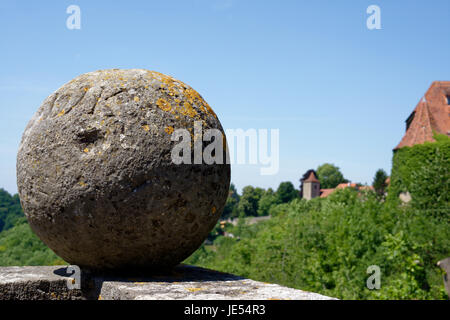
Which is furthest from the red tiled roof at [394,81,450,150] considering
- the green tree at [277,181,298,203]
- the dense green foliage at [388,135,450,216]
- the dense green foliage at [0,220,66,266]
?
the green tree at [277,181,298,203]

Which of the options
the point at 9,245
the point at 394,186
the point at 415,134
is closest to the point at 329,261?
the point at 394,186

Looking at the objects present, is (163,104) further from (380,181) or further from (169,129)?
(380,181)

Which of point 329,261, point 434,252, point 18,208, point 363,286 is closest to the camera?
point 363,286

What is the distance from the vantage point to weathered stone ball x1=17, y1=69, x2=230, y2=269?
3949 millimetres

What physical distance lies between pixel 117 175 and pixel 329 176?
79313mm

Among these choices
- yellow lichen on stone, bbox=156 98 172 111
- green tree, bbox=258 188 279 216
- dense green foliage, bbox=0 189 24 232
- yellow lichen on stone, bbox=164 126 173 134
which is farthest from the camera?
green tree, bbox=258 188 279 216

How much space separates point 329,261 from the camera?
17078mm

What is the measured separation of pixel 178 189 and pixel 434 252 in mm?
17933

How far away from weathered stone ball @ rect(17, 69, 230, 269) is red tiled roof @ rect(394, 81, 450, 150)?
94.7ft

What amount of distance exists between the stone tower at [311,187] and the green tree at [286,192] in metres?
3.99

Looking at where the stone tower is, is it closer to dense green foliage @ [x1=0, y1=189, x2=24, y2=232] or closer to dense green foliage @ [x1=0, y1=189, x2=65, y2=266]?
Answer: dense green foliage @ [x1=0, y1=189, x2=24, y2=232]

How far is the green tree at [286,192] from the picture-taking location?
77375 mm

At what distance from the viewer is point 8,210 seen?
69375 mm
